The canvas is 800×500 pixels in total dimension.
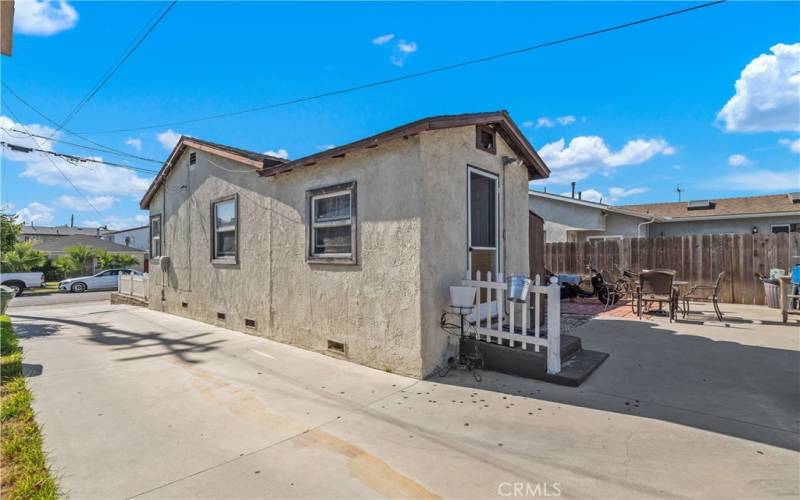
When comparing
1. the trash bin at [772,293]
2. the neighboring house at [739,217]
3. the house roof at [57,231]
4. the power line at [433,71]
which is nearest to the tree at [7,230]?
the power line at [433,71]

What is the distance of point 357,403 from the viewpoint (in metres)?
3.88

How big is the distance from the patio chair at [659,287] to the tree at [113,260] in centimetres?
3377

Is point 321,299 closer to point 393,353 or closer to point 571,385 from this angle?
point 393,353

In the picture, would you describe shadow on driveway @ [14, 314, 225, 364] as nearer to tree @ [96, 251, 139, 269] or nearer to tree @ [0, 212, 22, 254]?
tree @ [0, 212, 22, 254]

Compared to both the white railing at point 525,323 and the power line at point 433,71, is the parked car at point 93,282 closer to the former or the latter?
the power line at point 433,71

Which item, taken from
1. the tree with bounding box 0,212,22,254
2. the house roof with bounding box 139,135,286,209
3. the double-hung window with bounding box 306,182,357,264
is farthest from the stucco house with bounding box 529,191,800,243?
the tree with bounding box 0,212,22,254

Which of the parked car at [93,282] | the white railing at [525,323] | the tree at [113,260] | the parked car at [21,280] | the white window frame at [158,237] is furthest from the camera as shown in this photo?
the tree at [113,260]

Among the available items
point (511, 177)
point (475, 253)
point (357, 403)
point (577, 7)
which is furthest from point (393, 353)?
point (577, 7)

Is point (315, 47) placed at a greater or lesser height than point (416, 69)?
greater

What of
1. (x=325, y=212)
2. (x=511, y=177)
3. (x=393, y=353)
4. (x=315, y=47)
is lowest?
(x=393, y=353)

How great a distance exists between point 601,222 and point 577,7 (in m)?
12.6

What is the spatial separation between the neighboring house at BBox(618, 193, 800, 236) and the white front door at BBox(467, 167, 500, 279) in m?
14.2

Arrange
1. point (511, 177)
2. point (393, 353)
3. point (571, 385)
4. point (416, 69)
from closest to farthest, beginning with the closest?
point (571, 385) → point (393, 353) → point (511, 177) → point (416, 69)

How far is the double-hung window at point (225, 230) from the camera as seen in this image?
786 centimetres
